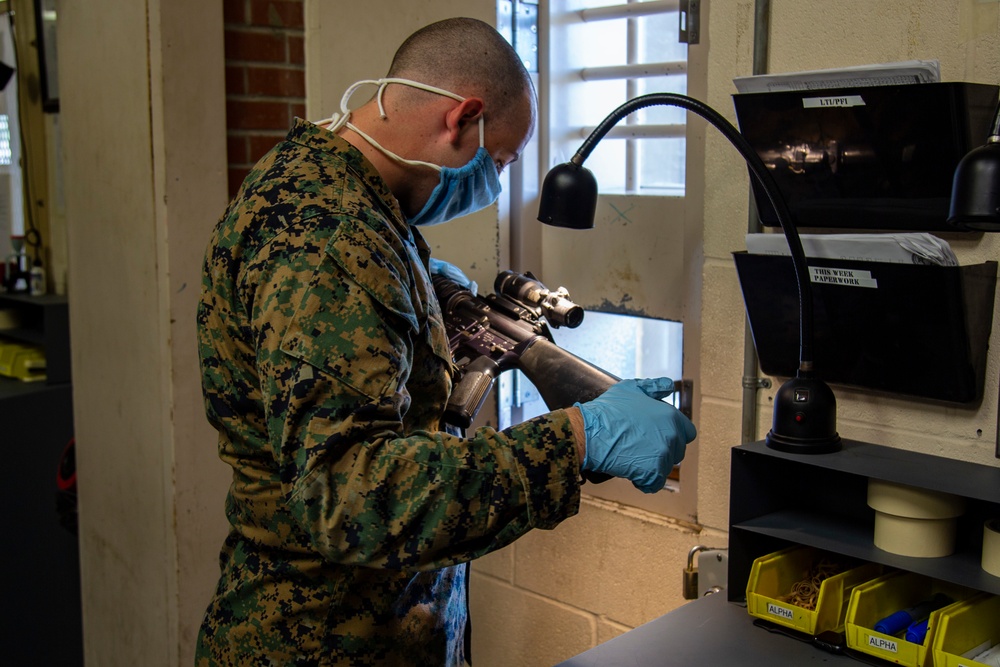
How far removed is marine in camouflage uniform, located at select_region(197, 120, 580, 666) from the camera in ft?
3.18

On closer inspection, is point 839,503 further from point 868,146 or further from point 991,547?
point 868,146

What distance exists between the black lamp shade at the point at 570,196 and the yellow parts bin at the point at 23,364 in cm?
222

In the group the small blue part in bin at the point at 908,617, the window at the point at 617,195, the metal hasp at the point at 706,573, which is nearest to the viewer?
the small blue part in bin at the point at 908,617

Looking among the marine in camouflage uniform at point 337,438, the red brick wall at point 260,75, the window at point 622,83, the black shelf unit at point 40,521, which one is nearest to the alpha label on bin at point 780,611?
the marine in camouflage uniform at point 337,438

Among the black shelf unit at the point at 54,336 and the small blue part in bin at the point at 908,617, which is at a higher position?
the black shelf unit at the point at 54,336

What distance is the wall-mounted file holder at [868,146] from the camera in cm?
127

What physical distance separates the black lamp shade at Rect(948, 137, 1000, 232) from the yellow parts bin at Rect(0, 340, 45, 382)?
2774 millimetres

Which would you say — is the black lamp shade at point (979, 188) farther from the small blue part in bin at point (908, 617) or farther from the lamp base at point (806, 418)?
the small blue part in bin at point (908, 617)

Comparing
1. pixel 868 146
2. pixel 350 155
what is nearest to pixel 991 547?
pixel 868 146

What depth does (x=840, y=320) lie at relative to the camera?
4.63 ft

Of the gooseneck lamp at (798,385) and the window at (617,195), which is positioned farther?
the window at (617,195)

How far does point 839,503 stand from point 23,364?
8.41 feet

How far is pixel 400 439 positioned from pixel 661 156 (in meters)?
1.19

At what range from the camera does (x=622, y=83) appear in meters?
2.09
